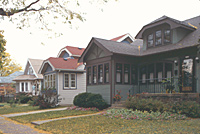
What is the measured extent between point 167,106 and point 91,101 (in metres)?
5.82

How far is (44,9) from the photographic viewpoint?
10.4 m

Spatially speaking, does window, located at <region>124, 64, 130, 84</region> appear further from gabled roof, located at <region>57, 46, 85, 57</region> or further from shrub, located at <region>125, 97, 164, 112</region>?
gabled roof, located at <region>57, 46, 85, 57</region>

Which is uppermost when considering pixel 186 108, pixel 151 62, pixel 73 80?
pixel 151 62

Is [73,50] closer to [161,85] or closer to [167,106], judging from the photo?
[161,85]

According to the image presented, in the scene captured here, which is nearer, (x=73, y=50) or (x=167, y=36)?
(x=167, y=36)

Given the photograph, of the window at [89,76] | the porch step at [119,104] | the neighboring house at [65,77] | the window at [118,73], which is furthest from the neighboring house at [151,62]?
the neighboring house at [65,77]

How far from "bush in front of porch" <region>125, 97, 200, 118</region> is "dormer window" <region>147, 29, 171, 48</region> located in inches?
189

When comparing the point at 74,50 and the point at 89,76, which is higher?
the point at 74,50

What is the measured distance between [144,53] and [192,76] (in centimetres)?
408

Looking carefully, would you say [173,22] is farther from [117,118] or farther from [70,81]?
[70,81]

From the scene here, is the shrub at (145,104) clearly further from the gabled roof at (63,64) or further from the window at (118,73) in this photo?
the gabled roof at (63,64)

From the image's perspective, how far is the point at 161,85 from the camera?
1451 cm

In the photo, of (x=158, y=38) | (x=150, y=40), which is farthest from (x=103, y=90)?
(x=158, y=38)

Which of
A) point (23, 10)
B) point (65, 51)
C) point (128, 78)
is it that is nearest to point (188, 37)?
point (128, 78)
